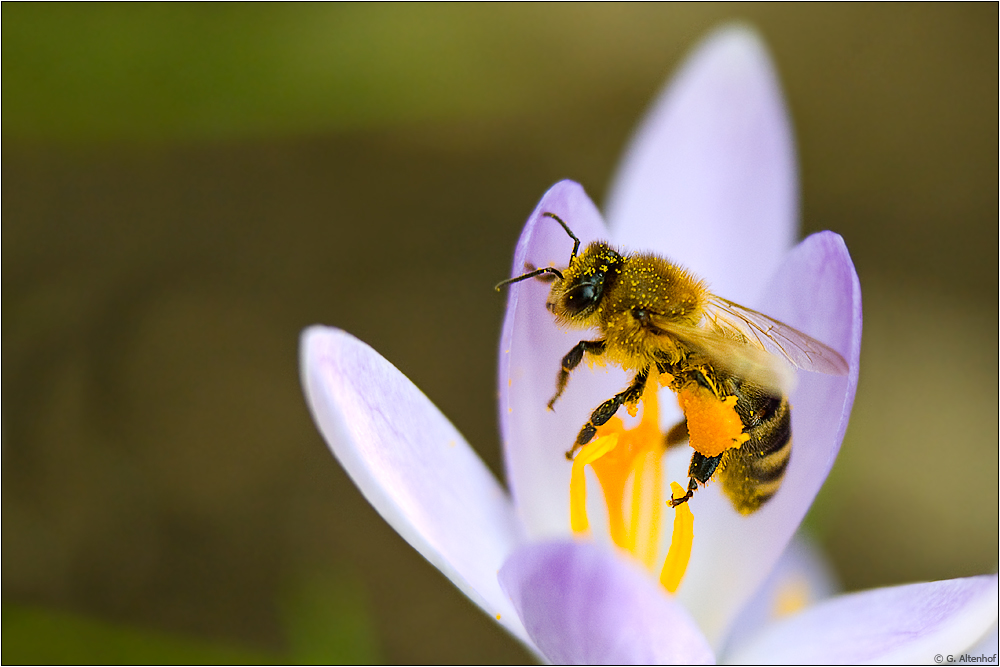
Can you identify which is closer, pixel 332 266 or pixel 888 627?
pixel 888 627

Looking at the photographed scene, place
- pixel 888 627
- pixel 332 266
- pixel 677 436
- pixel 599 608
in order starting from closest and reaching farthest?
1. pixel 599 608
2. pixel 888 627
3. pixel 677 436
4. pixel 332 266

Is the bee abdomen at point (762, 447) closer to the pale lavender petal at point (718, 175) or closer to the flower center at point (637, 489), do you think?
the flower center at point (637, 489)

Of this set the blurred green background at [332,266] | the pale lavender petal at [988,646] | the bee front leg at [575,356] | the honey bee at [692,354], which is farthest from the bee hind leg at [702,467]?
the blurred green background at [332,266]

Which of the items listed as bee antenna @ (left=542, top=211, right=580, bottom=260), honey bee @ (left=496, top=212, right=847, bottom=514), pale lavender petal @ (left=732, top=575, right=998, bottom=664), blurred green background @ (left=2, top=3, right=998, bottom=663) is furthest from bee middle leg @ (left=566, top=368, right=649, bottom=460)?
blurred green background @ (left=2, top=3, right=998, bottom=663)

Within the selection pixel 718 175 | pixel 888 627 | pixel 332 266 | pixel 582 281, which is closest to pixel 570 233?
pixel 582 281

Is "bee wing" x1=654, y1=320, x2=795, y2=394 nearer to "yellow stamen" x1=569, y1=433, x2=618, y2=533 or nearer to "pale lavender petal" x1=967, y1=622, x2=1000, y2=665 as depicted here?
"yellow stamen" x1=569, y1=433, x2=618, y2=533

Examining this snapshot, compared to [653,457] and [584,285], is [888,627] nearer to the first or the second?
[653,457]

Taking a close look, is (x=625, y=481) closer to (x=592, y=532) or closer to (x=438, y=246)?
(x=592, y=532)

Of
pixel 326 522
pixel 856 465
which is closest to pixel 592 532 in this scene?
pixel 326 522
